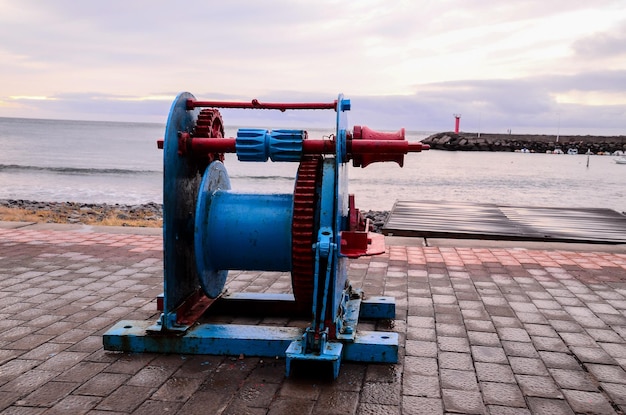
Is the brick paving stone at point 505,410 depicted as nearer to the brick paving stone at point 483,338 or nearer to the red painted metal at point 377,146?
the brick paving stone at point 483,338

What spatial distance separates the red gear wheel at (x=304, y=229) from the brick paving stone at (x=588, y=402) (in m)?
1.65

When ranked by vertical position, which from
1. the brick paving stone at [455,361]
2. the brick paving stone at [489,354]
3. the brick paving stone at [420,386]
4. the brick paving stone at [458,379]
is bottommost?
the brick paving stone at [420,386]

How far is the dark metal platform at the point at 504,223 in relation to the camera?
8875 mm

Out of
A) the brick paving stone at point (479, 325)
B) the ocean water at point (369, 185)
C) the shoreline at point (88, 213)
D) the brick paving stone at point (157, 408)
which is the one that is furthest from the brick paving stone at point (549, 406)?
the ocean water at point (369, 185)

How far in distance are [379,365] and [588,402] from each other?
1211 millimetres

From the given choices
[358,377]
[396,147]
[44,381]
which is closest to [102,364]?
[44,381]

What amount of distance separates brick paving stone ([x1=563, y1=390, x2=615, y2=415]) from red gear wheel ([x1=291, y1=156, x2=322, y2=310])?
64.9 inches

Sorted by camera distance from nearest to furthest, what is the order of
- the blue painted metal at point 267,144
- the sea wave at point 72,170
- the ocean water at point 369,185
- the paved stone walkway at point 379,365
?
the paved stone walkway at point 379,365 → the blue painted metal at point 267,144 → the ocean water at point 369,185 → the sea wave at point 72,170

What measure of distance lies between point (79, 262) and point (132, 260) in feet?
1.87

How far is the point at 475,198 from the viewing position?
25438 millimetres

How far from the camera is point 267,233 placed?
377 cm

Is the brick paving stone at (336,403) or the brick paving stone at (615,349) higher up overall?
the brick paving stone at (615,349)

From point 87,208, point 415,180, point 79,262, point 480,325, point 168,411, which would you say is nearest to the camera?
point 168,411

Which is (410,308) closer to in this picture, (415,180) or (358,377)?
(358,377)
